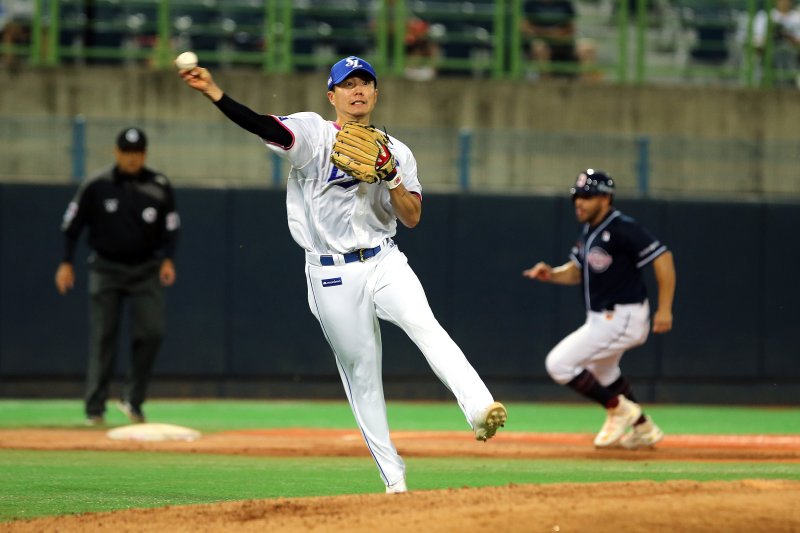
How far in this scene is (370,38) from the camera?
619 inches

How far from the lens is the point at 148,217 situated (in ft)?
32.9

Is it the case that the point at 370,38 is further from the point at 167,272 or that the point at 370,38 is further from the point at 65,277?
the point at 65,277

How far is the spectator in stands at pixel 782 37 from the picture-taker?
52.8 feet

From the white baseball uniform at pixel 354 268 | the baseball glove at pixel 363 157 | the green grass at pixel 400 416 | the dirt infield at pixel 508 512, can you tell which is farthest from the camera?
the green grass at pixel 400 416

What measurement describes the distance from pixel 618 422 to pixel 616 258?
1.12 metres

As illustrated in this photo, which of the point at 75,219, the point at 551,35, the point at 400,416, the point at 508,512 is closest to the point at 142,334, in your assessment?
the point at 75,219

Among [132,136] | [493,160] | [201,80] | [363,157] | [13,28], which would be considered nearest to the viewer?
[201,80]

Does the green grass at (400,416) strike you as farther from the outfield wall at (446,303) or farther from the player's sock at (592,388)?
the player's sock at (592,388)

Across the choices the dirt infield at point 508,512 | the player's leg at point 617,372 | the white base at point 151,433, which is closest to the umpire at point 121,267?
the white base at point 151,433

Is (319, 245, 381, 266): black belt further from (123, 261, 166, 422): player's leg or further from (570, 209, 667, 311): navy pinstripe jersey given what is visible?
(123, 261, 166, 422): player's leg

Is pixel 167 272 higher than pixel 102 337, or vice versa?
pixel 167 272

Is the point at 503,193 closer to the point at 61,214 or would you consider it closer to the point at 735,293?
the point at 735,293

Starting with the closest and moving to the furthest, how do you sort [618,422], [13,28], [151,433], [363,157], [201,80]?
[201,80]
[363,157]
[618,422]
[151,433]
[13,28]

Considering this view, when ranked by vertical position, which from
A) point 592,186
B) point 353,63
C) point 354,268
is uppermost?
point 353,63
